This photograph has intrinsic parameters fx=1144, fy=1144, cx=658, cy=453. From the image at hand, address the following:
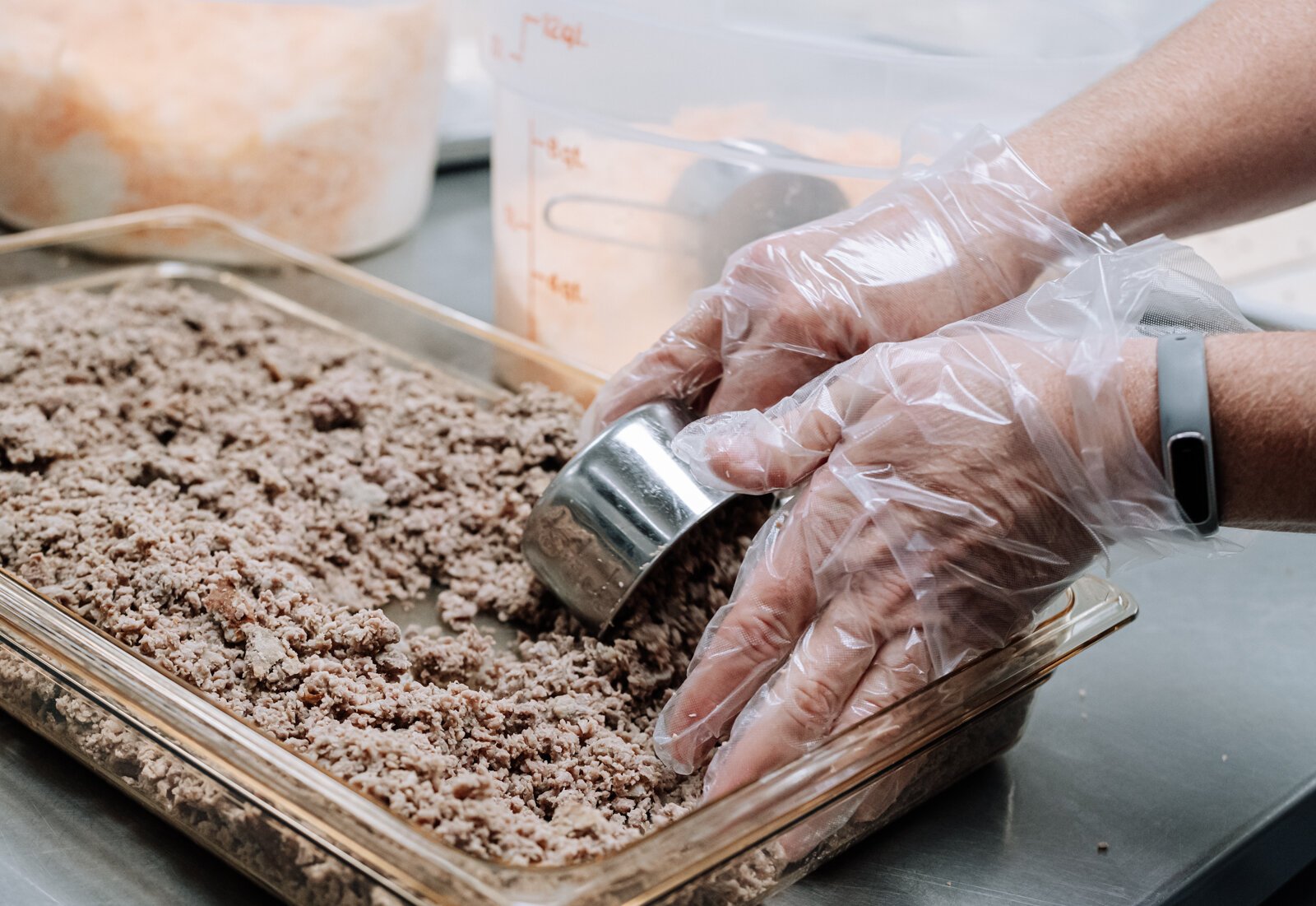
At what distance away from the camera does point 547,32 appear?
90 centimetres

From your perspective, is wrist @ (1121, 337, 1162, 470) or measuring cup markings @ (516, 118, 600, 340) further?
measuring cup markings @ (516, 118, 600, 340)

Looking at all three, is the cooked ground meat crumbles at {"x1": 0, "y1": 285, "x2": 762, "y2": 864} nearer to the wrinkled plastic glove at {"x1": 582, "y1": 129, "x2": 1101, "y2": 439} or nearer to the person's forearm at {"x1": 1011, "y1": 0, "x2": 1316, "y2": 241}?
the wrinkled plastic glove at {"x1": 582, "y1": 129, "x2": 1101, "y2": 439}

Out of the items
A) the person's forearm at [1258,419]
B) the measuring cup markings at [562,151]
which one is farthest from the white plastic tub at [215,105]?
the person's forearm at [1258,419]

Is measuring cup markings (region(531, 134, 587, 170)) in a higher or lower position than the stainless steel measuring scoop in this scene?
higher

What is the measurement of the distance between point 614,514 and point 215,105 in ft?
2.26

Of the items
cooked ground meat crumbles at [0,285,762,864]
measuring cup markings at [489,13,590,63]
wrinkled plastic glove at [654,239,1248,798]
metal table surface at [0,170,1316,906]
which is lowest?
metal table surface at [0,170,1316,906]

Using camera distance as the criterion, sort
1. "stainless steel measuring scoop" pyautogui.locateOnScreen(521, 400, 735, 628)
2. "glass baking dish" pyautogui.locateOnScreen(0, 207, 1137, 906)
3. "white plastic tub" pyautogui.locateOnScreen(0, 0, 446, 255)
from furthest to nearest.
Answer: "white plastic tub" pyautogui.locateOnScreen(0, 0, 446, 255) → "stainless steel measuring scoop" pyautogui.locateOnScreen(521, 400, 735, 628) → "glass baking dish" pyautogui.locateOnScreen(0, 207, 1137, 906)

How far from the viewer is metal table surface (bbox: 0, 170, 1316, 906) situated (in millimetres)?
580

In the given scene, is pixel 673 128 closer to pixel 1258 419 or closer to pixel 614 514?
pixel 614 514

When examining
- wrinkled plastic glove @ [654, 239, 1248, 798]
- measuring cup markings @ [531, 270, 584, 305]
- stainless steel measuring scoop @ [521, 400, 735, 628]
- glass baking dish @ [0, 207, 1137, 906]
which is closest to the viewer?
glass baking dish @ [0, 207, 1137, 906]

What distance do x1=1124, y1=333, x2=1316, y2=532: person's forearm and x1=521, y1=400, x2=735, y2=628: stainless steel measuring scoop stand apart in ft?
0.78

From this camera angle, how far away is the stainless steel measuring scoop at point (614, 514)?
665 millimetres

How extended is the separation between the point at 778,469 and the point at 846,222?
0.20 m

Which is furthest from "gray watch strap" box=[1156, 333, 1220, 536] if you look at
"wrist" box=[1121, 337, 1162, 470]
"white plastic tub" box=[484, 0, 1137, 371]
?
"white plastic tub" box=[484, 0, 1137, 371]
